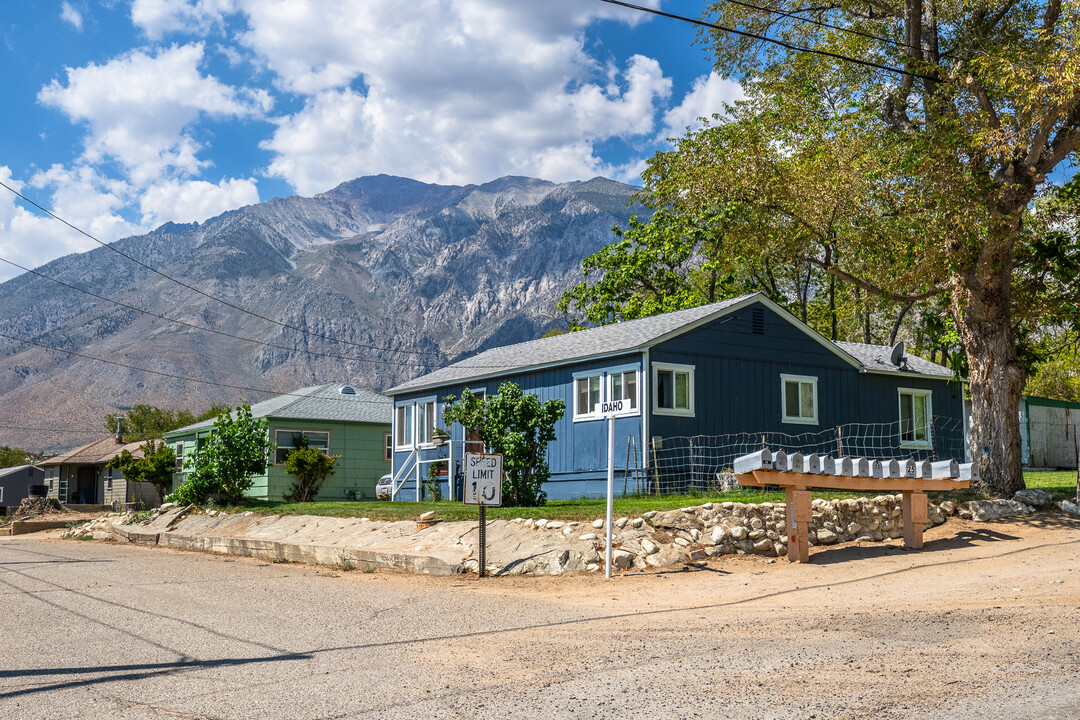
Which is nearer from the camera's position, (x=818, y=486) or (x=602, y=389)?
(x=818, y=486)

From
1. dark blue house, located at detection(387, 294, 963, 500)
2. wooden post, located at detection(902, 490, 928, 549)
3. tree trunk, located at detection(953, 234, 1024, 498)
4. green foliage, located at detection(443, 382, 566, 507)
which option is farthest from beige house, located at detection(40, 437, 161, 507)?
wooden post, located at detection(902, 490, 928, 549)

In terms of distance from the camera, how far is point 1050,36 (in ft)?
52.5

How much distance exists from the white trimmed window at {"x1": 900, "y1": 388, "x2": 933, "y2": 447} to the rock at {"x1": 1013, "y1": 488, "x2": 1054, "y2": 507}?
9.46 m

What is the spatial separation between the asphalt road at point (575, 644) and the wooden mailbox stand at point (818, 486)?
0.57 m

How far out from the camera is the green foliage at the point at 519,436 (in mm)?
18750

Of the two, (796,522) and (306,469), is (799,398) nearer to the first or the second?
(796,522)

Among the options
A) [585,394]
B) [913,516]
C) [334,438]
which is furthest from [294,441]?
[913,516]

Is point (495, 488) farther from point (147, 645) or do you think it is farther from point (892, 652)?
point (892, 652)

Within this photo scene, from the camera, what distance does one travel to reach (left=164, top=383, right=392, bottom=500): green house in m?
31.2

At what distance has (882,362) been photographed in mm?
26625

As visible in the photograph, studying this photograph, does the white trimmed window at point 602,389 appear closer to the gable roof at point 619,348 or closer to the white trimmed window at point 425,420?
the gable roof at point 619,348

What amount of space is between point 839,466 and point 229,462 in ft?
60.2

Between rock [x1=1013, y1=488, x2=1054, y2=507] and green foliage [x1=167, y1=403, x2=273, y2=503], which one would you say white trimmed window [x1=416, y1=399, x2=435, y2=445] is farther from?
rock [x1=1013, y1=488, x2=1054, y2=507]

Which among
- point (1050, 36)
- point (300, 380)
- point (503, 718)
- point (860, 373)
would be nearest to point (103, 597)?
point (503, 718)
